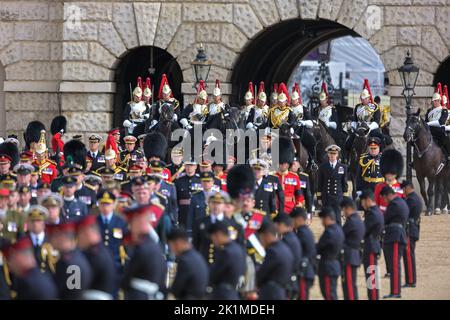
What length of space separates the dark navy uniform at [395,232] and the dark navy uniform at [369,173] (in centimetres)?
453

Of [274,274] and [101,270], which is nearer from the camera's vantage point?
[101,270]

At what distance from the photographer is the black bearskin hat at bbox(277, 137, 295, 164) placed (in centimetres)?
1834

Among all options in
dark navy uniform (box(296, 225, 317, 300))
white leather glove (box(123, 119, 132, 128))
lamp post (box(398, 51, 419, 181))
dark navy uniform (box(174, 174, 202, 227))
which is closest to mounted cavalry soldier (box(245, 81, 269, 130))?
white leather glove (box(123, 119, 132, 128))

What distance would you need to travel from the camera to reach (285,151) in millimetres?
19000

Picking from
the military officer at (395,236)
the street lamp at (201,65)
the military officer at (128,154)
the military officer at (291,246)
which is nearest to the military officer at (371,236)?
the military officer at (395,236)

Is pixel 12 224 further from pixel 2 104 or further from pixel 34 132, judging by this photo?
pixel 2 104

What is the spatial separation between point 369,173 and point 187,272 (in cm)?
910

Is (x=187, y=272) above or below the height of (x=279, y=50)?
below

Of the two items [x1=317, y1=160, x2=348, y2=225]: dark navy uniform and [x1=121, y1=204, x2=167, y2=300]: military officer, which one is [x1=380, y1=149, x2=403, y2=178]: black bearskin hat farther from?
[x1=121, y1=204, x2=167, y2=300]: military officer

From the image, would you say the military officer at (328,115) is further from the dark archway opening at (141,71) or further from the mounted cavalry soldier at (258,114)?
the dark archway opening at (141,71)

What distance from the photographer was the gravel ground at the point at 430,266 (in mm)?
15281

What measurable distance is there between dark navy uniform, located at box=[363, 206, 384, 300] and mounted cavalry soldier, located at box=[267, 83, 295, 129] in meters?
8.03


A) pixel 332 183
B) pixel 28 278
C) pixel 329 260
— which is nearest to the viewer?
pixel 28 278

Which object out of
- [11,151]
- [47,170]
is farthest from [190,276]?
[11,151]
